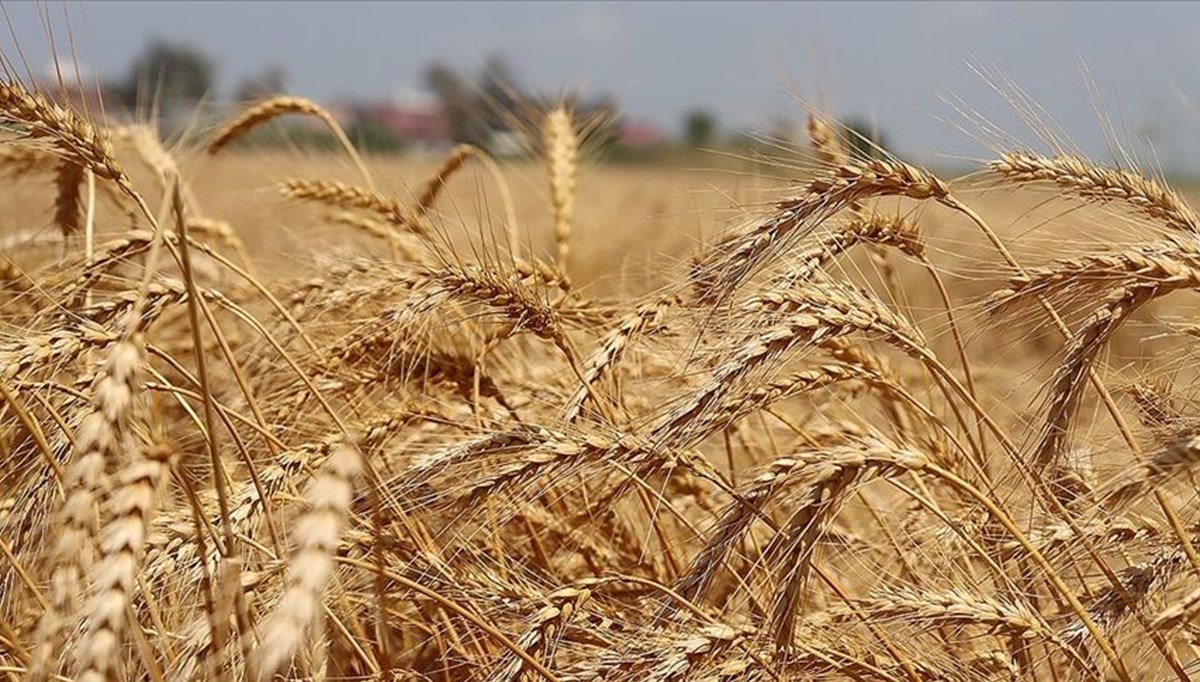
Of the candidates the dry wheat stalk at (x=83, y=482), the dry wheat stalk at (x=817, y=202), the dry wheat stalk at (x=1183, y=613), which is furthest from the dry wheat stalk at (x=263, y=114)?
the dry wheat stalk at (x=1183, y=613)

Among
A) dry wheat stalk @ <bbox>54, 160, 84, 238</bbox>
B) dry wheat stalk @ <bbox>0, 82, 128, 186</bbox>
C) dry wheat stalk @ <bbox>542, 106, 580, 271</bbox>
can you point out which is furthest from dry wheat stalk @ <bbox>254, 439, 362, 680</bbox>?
dry wheat stalk @ <bbox>542, 106, 580, 271</bbox>

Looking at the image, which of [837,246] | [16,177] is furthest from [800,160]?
[16,177]

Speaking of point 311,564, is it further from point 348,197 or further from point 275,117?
point 275,117

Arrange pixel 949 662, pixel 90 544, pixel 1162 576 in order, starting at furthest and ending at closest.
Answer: pixel 949 662 < pixel 1162 576 < pixel 90 544

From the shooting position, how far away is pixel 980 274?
192 centimetres

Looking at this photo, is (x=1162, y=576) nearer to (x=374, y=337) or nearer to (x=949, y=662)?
(x=949, y=662)

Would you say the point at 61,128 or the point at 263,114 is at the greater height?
the point at 61,128

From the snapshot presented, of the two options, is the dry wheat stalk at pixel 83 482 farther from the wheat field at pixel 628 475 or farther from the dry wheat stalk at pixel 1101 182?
the dry wheat stalk at pixel 1101 182

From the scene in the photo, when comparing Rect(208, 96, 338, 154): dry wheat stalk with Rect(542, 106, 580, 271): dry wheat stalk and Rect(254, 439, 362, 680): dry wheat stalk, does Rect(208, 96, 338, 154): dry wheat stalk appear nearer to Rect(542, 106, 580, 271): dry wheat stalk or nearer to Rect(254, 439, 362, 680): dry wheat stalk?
Rect(542, 106, 580, 271): dry wheat stalk

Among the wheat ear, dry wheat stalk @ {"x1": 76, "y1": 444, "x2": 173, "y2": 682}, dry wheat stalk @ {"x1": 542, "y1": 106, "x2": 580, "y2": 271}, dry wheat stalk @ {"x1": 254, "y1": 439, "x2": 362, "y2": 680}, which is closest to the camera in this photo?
dry wheat stalk @ {"x1": 254, "y1": 439, "x2": 362, "y2": 680}

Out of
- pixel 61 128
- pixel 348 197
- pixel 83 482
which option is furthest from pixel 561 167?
pixel 83 482

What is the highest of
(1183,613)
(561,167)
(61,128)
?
(61,128)

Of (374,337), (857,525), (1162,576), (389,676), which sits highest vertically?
(374,337)

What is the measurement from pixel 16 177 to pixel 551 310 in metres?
1.82
